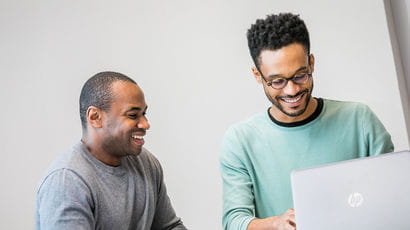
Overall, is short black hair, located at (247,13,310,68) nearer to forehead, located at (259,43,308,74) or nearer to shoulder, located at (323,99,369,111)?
forehead, located at (259,43,308,74)

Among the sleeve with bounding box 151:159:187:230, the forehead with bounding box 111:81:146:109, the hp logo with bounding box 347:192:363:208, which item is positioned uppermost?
the forehead with bounding box 111:81:146:109

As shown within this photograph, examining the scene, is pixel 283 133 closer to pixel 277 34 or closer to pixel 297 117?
pixel 297 117

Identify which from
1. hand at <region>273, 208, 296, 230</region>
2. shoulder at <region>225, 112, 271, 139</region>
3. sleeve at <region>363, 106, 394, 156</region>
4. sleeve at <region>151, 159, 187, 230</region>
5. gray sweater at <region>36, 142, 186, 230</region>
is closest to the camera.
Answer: hand at <region>273, 208, 296, 230</region>

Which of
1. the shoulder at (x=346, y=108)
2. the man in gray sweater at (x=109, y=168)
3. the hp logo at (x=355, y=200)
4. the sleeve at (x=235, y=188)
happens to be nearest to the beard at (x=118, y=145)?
the man in gray sweater at (x=109, y=168)

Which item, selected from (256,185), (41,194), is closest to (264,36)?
(256,185)

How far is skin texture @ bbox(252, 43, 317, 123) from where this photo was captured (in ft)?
4.55

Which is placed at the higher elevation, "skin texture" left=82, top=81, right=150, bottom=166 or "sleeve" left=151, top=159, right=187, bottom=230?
"skin texture" left=82, top=81, right=150, bottom=166

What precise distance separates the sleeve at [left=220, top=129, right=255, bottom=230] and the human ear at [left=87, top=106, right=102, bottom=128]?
0.39 metres

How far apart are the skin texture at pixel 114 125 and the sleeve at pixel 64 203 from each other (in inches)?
6.0

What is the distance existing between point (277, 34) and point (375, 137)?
41 centimetres

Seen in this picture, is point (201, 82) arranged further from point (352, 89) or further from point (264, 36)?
point (264, 36)

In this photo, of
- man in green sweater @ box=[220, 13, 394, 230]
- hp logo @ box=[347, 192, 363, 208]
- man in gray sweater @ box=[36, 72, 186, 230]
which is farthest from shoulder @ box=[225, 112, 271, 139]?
hp logo @ box=[347, 192, 363, 208]

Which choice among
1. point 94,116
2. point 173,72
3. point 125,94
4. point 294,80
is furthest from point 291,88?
point 173,72

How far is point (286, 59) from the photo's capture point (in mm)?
1389
